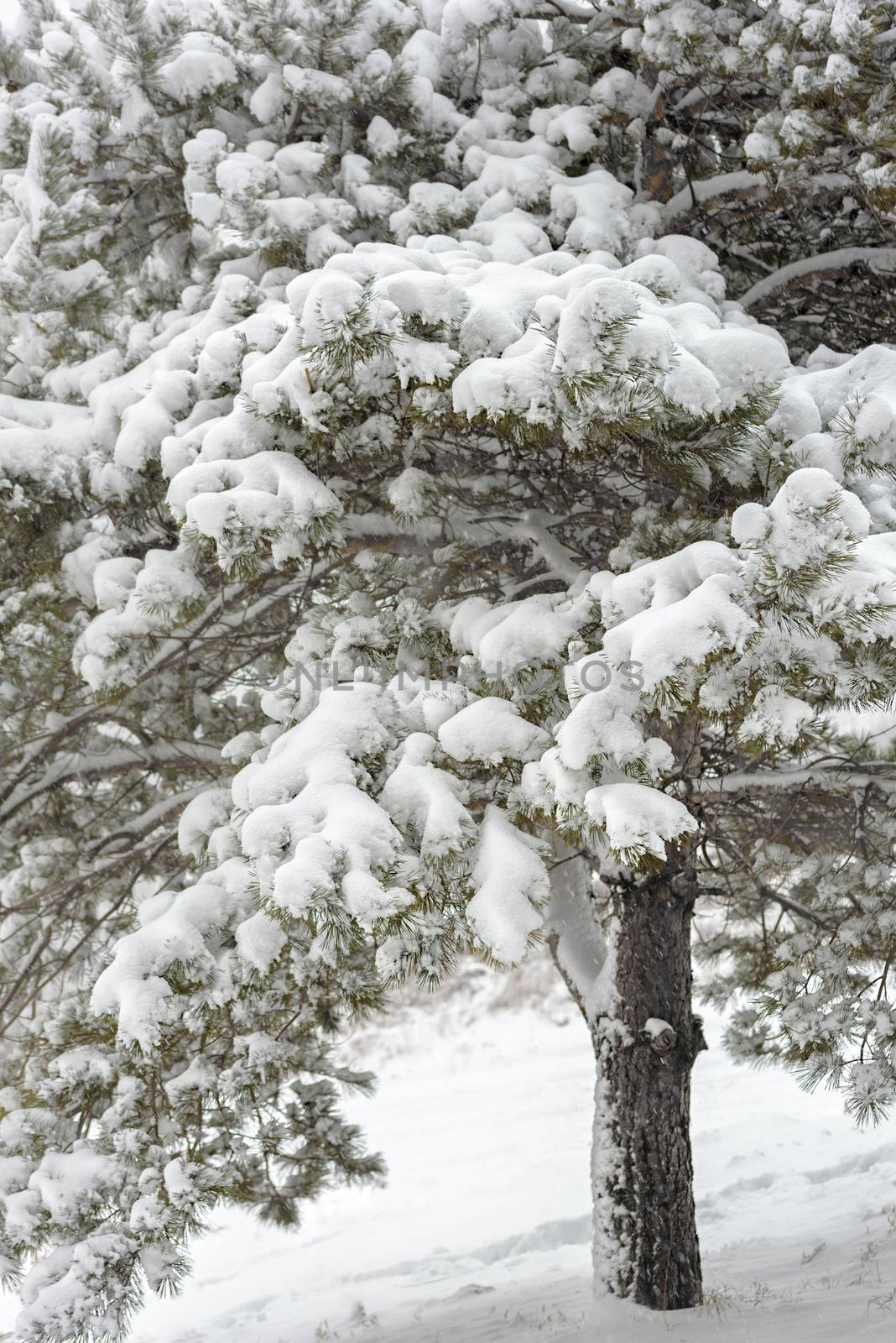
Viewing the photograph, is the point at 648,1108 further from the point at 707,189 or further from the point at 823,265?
the point at 707,189

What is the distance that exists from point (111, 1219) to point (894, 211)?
13.5ft

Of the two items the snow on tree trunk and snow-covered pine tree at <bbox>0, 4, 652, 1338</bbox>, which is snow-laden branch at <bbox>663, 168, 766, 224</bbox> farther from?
the snow on tree trunk

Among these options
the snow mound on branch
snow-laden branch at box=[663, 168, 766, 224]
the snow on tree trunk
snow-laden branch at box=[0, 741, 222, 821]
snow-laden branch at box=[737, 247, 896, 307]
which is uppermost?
snow-laden branch at box=[663, 168, 766, 224]

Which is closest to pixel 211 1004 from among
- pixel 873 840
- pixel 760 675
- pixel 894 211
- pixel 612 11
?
pixel 760 675

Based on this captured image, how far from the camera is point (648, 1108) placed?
387 centimetres

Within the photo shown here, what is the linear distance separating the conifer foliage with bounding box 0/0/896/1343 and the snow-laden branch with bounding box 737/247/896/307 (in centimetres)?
5

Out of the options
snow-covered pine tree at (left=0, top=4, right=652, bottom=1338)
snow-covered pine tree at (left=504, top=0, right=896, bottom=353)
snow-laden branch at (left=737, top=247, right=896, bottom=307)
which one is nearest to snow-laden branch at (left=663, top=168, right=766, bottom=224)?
snow-covered pine tree at (left=504, top=0, right=896, bottom=353)

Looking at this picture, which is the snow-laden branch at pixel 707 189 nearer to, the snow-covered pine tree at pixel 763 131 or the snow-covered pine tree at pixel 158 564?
the snow-covered pine tree at pixel 763 131

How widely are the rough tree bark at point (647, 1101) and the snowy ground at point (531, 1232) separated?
0.18 m

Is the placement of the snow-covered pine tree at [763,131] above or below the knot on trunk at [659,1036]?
above

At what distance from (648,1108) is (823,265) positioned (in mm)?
3496

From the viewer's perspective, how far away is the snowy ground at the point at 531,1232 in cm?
413

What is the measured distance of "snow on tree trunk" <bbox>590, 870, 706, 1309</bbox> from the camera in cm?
385

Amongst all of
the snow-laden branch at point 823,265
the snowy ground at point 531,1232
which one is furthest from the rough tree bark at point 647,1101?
the snow-laden branch at point 823,265
